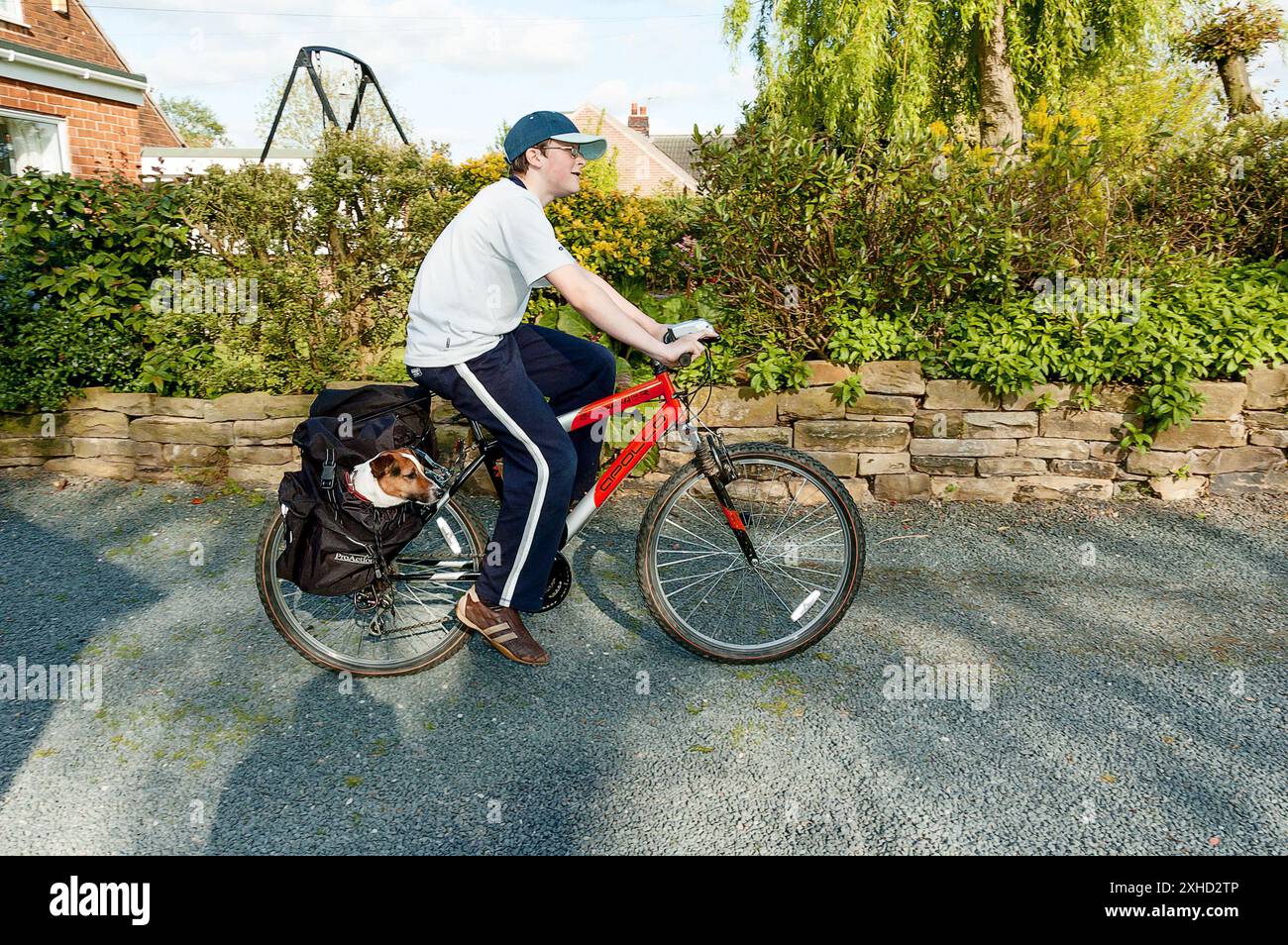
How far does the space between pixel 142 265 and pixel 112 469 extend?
1392 millimetres

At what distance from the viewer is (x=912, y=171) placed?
18.1 ft

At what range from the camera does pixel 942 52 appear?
11.7 m

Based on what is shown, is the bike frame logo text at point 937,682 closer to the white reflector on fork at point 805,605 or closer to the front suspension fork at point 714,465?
the white reflector on fork at point 805,605

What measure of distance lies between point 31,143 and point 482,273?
12.4 meters

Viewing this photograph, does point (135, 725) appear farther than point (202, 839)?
Yes

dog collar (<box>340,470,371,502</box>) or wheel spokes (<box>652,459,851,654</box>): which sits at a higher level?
dog collar (<box>340,470,371,502</box>)

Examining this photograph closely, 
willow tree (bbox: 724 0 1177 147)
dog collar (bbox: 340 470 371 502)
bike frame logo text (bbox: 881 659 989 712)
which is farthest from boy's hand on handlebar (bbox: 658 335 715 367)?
willow tree (bbox: 724 0 1177 147)

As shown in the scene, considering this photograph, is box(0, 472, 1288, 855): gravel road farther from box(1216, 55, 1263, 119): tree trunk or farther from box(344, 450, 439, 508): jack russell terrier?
box(1216, 55, 1263, 119): tree trunk

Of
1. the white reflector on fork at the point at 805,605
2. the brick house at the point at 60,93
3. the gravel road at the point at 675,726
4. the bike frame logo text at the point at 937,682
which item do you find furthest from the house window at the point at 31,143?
the bike frame logo text at the point at 937,682

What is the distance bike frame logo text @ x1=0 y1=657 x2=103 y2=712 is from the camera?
3488mm

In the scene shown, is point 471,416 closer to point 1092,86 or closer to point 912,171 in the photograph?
point 912,171

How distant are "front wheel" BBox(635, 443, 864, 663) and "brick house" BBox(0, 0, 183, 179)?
1005cm

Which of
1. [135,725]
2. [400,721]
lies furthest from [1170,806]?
[135,725]
